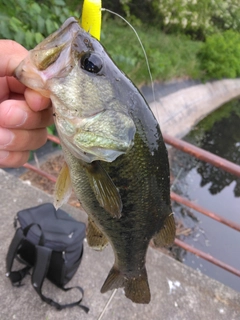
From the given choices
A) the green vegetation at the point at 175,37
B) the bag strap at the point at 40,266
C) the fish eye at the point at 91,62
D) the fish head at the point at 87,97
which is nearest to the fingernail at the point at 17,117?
the fish head at the point at 87,97

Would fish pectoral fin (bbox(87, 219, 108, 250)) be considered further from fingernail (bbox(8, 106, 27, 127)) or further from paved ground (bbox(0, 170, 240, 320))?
paved ground (bbox(0, 170, 240, 320))

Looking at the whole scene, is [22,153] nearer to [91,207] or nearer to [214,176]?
[91,207]

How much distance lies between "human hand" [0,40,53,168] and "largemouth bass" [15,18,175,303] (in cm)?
11

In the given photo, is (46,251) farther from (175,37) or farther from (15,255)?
(175,37)

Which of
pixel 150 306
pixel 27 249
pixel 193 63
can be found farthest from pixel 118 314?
pixel 193 63

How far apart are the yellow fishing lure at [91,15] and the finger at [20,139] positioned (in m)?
0.45


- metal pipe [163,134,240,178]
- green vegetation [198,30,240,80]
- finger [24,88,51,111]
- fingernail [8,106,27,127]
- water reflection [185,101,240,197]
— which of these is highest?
finger [24,88,51,111]

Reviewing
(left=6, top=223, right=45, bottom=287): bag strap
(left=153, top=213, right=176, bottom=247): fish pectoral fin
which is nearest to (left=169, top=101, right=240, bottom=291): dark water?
(left=6, top=223, right=45, bottom=287): bag strap

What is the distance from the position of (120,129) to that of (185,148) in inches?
47.5

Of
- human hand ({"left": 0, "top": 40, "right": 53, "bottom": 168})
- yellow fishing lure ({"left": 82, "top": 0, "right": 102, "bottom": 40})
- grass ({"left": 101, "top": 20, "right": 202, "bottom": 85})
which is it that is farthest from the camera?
grass ({"left": 101, "top": 20, "right": 202, "bottom": 85})

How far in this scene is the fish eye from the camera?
1.04 m

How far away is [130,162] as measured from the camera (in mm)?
1125

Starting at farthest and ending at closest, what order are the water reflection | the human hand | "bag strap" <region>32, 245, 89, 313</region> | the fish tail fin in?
the water reflection, "bag strap" <region>32, 245, 89, 313</region>, the fish tail fin, the human hand

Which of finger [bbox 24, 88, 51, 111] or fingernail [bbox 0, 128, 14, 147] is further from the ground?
finger [bbox 24, 88, 51, 111]
